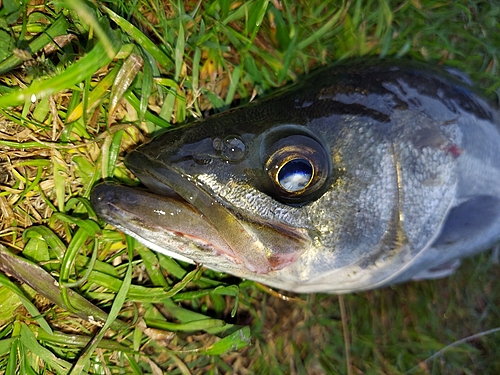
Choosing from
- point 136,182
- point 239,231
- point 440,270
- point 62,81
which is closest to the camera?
point 62,81

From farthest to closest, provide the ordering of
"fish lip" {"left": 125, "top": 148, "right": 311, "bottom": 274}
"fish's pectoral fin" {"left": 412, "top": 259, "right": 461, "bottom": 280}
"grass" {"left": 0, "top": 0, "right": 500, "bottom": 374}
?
"fish's pectoral fin" {"left": 412, "top": 259, "right": 461, "bottom": 280}
"grass" {"left": 0, "top": 0, "right": 500, "bottom": 374}
"fish lip" {"left": 125, "top": 148, "right": 311, "bottom": 274}

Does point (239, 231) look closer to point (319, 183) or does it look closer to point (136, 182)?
point (319, 183)

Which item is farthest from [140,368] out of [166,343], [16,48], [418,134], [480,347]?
[480,347]

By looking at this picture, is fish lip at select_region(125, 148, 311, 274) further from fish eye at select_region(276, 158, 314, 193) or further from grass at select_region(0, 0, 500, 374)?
grass at select_region(0, 0, 500, 374)

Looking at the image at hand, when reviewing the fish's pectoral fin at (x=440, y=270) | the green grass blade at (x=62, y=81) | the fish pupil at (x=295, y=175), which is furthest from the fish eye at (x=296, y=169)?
the fish's pectoral fin at (x=440, y=270)

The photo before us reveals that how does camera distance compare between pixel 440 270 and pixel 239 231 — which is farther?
pixel 440 270

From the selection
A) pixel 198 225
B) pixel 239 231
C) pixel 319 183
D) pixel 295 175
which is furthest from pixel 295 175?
pixel 198 225

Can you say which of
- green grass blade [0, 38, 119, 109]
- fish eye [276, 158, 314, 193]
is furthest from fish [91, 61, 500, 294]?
green grass blade [0, 38, 119, 109]
